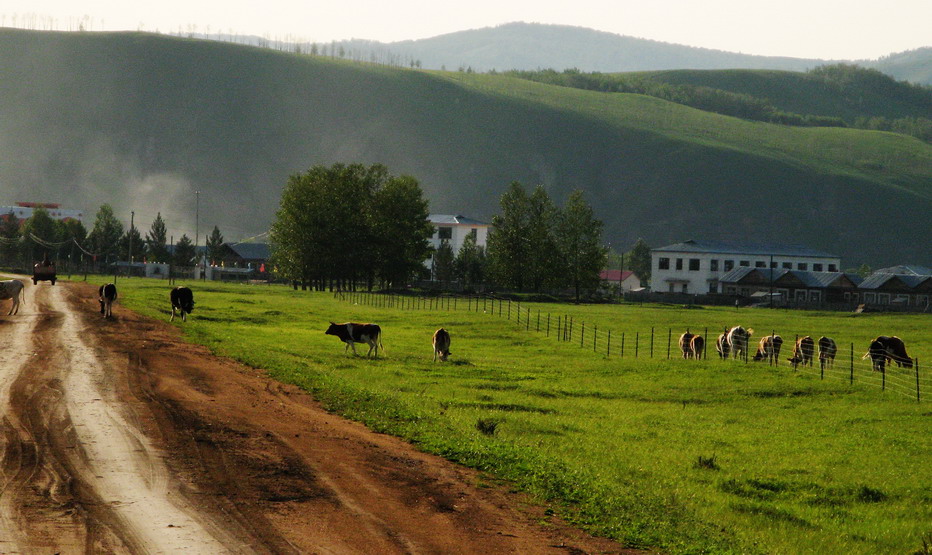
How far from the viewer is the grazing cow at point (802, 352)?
4472 cm

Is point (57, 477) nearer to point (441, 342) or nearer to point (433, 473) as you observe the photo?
point (433, 473)

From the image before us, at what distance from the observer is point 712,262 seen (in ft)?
586

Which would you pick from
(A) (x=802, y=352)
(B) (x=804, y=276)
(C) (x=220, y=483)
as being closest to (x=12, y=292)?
(C) (x=220, y=483)

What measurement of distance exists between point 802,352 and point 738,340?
11.7 feet

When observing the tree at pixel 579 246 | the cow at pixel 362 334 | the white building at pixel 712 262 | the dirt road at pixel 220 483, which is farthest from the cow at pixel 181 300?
the white building at pixel 712 262

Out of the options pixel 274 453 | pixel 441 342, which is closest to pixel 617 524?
pixel 274 453

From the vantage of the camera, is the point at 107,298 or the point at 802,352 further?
the point at 802,352

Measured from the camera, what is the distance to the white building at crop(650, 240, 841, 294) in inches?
7018

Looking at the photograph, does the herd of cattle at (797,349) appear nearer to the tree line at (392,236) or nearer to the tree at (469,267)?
the tree line at (392,236)

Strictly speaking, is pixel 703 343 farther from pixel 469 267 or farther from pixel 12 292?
pixel 469 267

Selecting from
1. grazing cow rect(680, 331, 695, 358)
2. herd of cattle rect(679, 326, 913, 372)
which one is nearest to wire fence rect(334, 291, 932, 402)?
grazing cow rect(680, 331, 695, 358)

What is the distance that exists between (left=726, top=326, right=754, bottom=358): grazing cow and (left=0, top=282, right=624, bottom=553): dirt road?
2905 cm

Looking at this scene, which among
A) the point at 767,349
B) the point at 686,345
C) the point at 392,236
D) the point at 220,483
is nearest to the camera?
the point at 220,483

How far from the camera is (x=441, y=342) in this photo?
138ft
